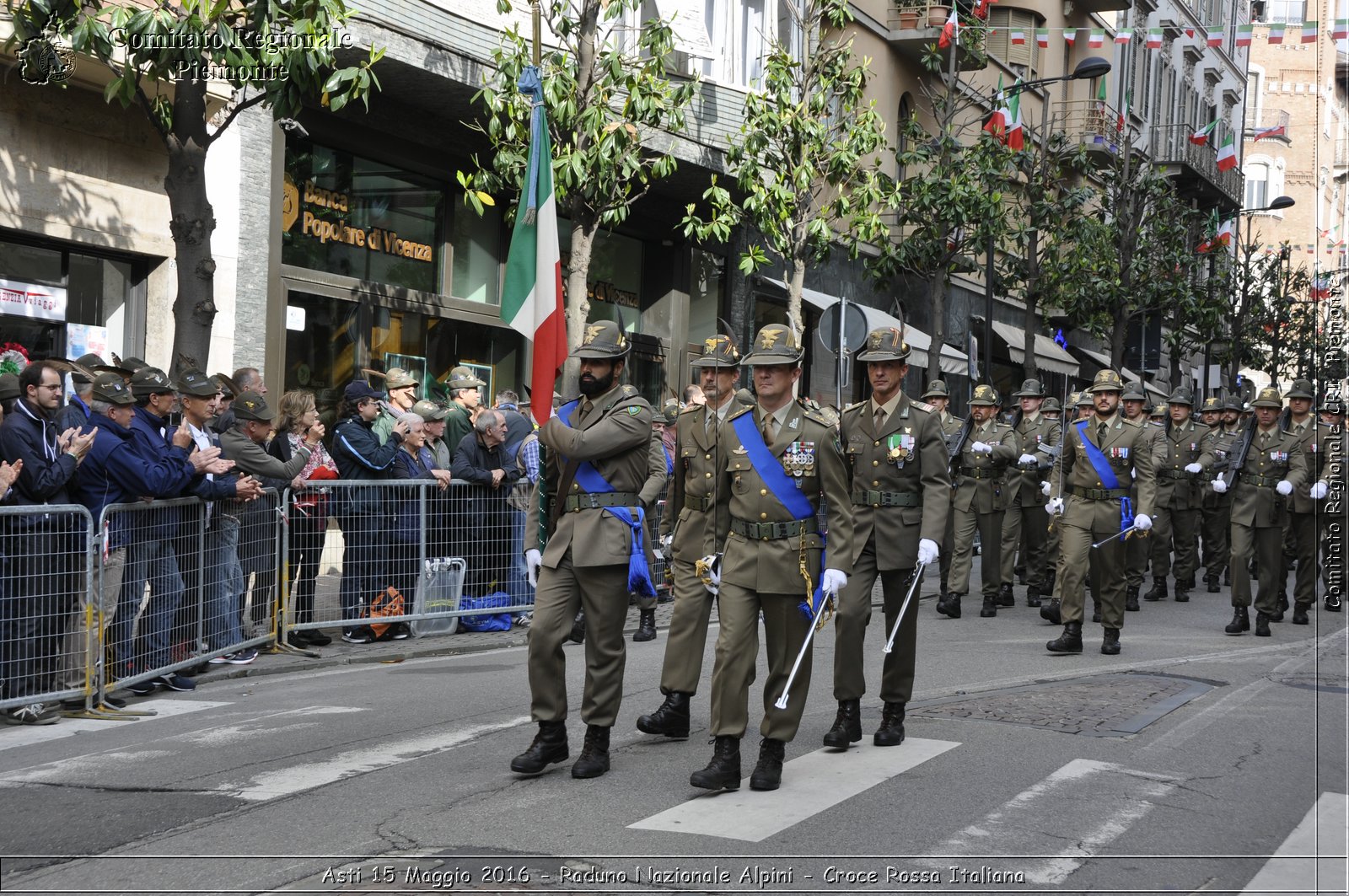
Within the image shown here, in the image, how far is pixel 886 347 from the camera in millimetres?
8016

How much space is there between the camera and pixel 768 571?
647cm

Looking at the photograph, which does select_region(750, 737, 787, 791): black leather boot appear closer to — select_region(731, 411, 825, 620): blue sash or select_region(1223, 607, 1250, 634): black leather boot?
select_region(731, 411, 825, 620): blue sash

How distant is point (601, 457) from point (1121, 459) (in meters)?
6.17

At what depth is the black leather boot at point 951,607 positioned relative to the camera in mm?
13594

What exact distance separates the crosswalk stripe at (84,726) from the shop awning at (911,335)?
51.8 ft

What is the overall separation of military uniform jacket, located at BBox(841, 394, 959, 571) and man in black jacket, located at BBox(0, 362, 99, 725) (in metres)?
4.41

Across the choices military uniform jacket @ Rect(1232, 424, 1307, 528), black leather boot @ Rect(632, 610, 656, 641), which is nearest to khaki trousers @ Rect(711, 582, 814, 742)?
black leather boot @ Rect(632, 610, 656, 641)

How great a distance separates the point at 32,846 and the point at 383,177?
1262 cm

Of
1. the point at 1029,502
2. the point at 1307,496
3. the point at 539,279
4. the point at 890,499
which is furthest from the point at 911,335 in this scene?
the point at 890,499

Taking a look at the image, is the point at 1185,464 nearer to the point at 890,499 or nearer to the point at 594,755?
the point at 890,499

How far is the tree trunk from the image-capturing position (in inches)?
404

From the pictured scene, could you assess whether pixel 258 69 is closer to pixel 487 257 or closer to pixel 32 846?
pixel 32 846

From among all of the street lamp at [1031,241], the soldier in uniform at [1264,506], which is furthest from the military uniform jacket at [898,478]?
the street lamp at [1031,241]

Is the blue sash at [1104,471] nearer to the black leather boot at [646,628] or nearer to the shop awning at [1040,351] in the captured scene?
the black leather boot at [646,628]
